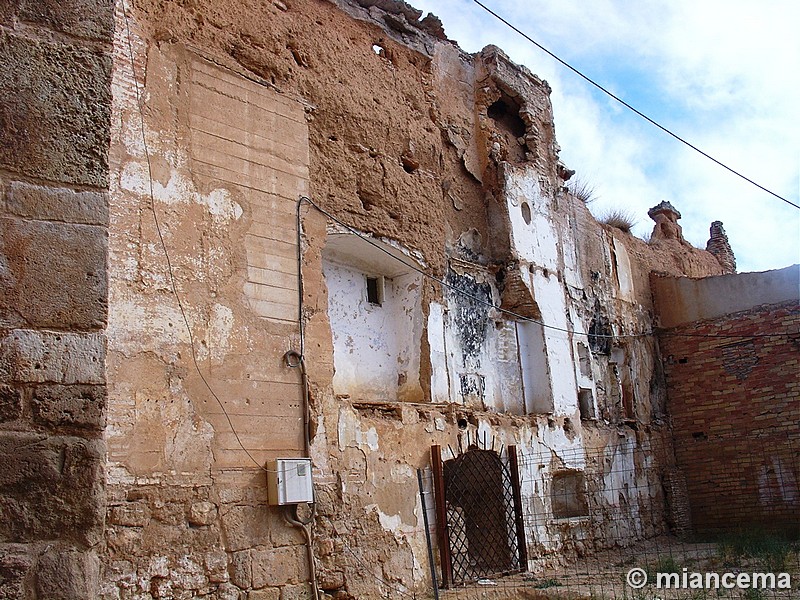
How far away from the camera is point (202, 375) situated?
6.00 meters

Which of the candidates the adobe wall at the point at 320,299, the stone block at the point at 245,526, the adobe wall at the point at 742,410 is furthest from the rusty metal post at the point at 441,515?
the adobe wall at the point at 742,410

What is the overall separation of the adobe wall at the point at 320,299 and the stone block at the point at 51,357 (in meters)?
3.53

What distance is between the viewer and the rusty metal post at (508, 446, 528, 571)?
28.7ft

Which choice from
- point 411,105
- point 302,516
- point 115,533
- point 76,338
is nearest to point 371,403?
point 302,516

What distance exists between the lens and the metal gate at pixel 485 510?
8.42 meters

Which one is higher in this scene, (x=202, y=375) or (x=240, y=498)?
(x=202, y=375)

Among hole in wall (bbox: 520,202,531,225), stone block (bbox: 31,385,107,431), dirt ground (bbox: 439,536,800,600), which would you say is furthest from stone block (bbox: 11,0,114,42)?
hole in wall (bbox: 520,202,531,225)

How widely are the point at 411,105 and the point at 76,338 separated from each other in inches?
295

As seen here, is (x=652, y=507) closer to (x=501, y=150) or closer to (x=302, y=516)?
(x=501, y=150)

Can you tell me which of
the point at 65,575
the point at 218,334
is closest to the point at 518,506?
the point at 218,334

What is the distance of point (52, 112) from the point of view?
2.16 m

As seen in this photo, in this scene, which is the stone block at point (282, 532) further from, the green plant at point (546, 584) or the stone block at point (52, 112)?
the stone block at point (52, 112)

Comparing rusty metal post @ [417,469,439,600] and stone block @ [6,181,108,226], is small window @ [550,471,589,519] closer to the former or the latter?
rusty metal post @ [417,469,439,600]

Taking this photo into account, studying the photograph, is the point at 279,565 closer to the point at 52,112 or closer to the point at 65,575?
the point at 65,575
